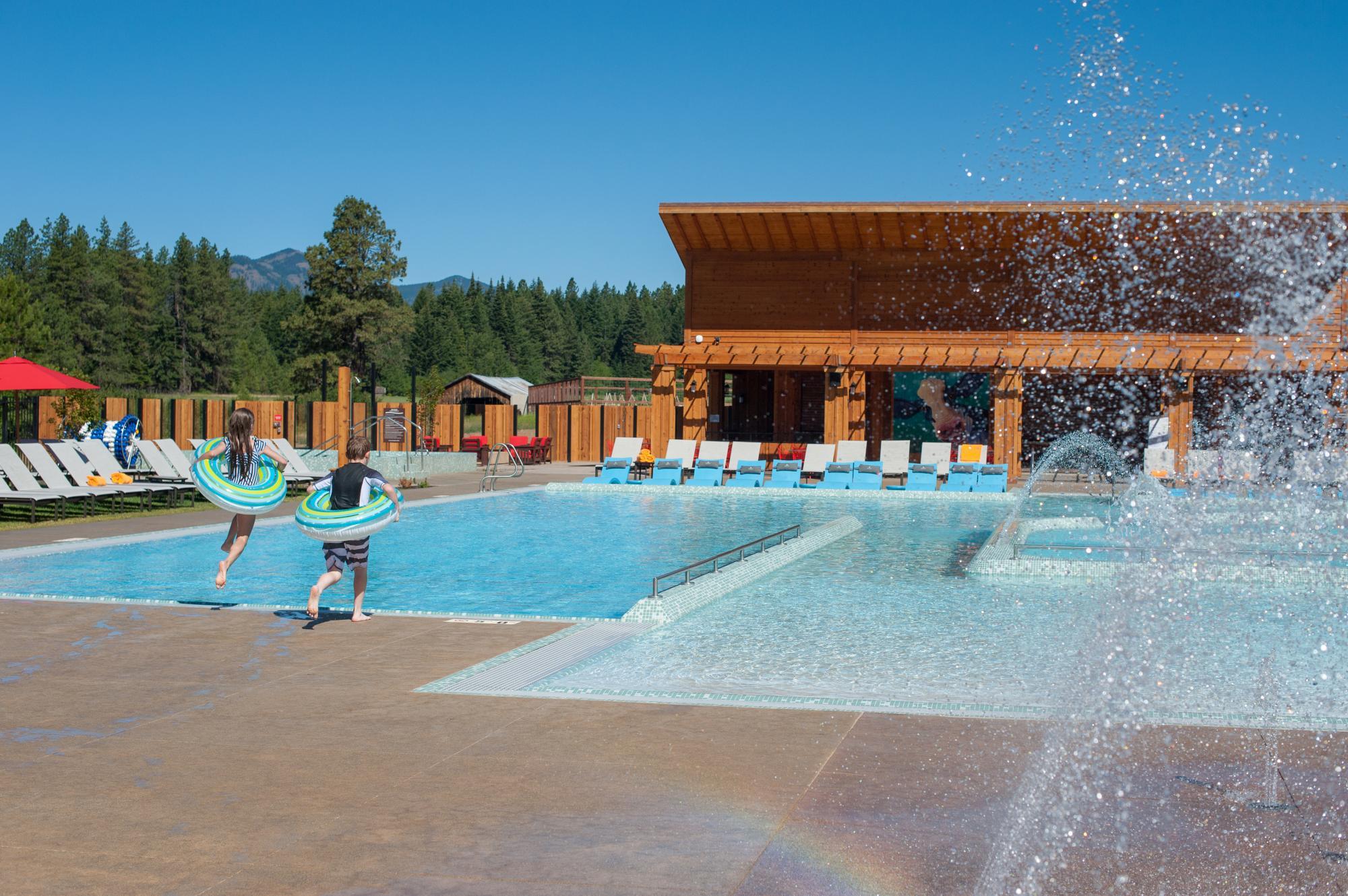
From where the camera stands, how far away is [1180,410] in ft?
92.4

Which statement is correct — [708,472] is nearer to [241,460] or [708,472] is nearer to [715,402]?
[715,402]

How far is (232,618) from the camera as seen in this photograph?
8.72m

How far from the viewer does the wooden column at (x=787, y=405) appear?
34469 mm

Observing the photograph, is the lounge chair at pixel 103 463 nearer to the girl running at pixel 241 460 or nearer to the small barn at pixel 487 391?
the girl running at pixel 241 460

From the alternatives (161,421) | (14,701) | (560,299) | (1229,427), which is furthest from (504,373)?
(14,701)

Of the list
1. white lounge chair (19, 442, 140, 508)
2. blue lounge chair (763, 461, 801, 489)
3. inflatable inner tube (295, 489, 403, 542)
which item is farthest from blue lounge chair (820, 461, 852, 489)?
inflatable inner tube (295, 489, 403, 542)

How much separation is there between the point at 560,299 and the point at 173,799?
137366 millimetres

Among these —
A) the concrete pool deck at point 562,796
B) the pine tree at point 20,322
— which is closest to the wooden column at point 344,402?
the concrete pool deck at point 562,796

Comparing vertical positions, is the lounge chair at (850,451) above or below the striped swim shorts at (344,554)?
above

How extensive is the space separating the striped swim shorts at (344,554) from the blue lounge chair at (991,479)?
637 inches

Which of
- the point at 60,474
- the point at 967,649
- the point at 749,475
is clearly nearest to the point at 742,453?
the point at 749,475

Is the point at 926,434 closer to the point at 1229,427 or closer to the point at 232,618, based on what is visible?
the point at 1229,427

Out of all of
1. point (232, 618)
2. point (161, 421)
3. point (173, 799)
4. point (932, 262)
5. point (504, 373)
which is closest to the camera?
point (173, 799)

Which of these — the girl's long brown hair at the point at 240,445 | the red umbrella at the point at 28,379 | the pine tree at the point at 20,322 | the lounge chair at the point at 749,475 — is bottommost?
the lounge chair at the point at 749,475
